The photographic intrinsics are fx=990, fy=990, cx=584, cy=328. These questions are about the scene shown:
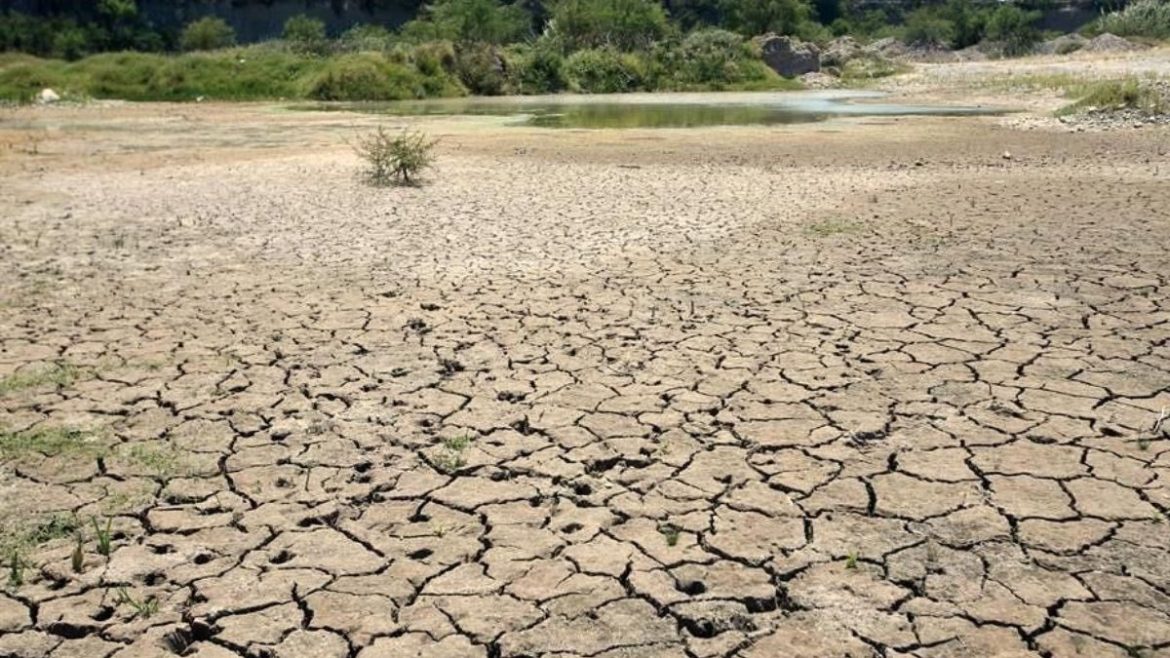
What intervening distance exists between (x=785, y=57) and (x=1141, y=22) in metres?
39.3

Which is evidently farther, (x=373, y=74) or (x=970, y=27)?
(x=970, y=27)

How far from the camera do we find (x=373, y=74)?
40.0 metres

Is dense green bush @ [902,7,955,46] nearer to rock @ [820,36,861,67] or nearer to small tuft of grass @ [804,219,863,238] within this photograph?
rock @ [820,36,861,67]

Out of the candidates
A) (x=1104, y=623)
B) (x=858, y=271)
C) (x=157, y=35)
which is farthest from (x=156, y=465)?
(x=157, y=35)

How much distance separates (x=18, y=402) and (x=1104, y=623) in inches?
190

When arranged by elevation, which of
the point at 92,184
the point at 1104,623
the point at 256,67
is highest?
the point at 256,67

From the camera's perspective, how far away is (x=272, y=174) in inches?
563

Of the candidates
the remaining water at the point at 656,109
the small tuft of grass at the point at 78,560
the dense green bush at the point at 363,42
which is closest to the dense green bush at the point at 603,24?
the dense green bush at the point at 363,42

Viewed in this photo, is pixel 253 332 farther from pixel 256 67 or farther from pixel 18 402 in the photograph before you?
pixel 256 67

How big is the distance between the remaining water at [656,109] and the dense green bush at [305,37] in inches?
592

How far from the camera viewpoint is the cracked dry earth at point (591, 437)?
3.06 m

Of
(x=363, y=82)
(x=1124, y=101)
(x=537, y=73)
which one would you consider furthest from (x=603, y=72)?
(x=1124, y=101)

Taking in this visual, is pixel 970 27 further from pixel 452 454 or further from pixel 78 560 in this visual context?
pixel 78 560

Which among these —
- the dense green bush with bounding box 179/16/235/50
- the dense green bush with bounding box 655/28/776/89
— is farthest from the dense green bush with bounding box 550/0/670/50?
the dense green bush with bounding box 179/16/235/50
